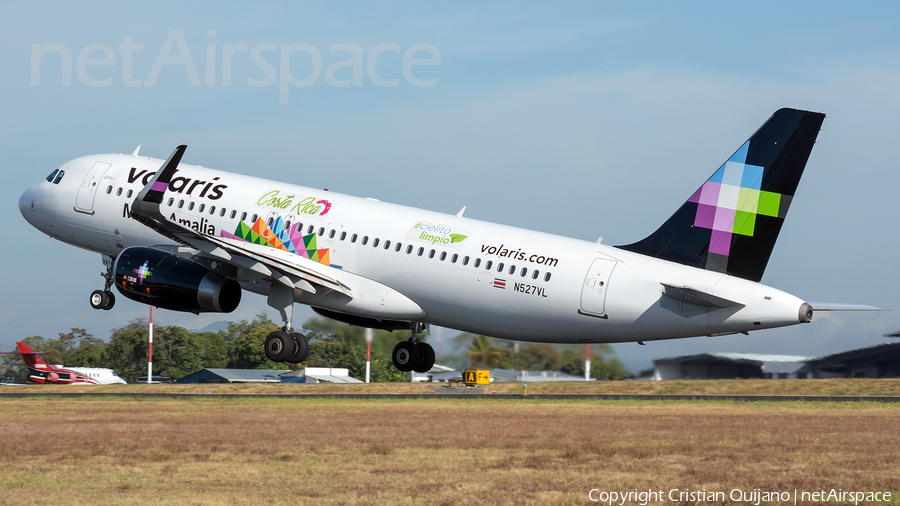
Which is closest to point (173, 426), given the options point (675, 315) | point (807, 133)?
point (675, 315)

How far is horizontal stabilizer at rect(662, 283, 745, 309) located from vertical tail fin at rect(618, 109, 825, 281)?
1603 millimetres

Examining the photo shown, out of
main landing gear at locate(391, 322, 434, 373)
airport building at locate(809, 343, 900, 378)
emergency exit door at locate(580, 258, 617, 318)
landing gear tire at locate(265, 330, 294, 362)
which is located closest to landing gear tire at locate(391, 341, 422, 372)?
main landing gear at locate(391, 322, 434, 373)

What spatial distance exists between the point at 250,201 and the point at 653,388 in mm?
28027

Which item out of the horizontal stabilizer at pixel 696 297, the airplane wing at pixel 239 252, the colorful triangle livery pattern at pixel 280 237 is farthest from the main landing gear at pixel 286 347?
the horizontal stabilizer at pixel 696 297

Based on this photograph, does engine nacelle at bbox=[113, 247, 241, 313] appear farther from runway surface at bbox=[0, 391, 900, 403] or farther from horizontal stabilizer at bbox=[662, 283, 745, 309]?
runway surface at bbox=[0, 391, 900, 403]

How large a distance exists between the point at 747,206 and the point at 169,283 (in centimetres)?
1836

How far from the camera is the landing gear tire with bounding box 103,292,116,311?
3744cm

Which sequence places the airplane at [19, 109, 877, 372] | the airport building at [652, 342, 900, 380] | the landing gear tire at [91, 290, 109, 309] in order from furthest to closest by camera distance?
the airport building at [652, 342, 900, 380] < the landing gear tire at [91, 290, 109, 309] < the airplane at [19, 109, 877, 372]

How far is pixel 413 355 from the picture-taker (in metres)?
35.4

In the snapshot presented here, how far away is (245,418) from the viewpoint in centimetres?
3641

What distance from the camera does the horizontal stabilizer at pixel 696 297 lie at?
27.1m

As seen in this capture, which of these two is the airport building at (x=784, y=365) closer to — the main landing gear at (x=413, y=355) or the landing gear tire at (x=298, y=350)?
the main landing gear at (x=413, y=355)

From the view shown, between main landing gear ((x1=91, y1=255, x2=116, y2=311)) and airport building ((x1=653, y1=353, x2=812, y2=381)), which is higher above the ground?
main landing gear ((x1=91, y1=255, x2=116, y2=311))

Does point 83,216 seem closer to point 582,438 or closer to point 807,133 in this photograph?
point 582,438
